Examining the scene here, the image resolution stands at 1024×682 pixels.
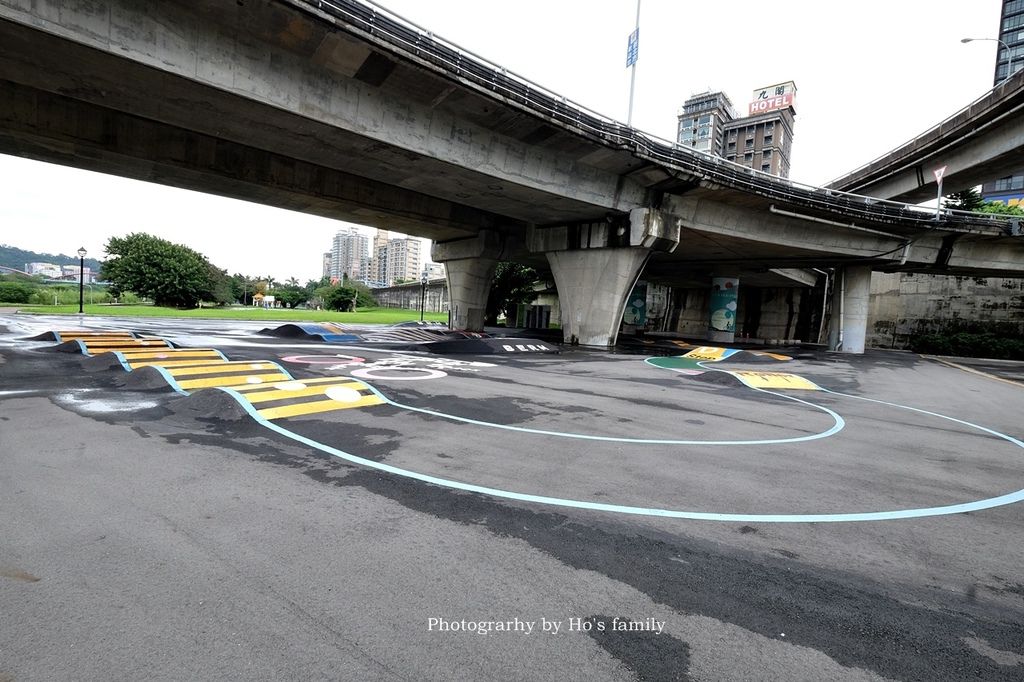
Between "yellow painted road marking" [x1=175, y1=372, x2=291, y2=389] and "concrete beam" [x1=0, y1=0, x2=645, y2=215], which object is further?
"concrete beam" [x1=0, y1=0, x2=645, y2=215]

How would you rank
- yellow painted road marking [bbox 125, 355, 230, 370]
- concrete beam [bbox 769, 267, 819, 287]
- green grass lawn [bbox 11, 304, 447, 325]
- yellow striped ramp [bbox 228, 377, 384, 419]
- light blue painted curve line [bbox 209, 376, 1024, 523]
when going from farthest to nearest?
green grass lawn [bbox 11, 304, 447, 325] → concrete beam [bbox 769, 267, 819, 287] → yellow painted road marking [bbox 125, 355, 230, 370] → yellow striped ramp [bbox 228, 377, 384, 419] → light blue painted curve line [bbox 209, 376, 1024, 523]

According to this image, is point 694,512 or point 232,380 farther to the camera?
point 232,380

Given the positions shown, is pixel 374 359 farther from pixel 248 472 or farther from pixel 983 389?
pixel 983 389

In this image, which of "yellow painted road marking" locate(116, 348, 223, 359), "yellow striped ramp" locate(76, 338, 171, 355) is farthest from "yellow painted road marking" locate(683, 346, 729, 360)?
"yellow striped ramp" locate(76, 338, 171, 355)

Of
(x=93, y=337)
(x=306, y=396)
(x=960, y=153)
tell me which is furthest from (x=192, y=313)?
(x=960, y=153)

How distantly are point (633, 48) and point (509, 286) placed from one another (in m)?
30.6

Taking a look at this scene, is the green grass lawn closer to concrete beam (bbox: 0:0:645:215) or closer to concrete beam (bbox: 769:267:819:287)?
concrete beam (bbox: 0:0:645:215)

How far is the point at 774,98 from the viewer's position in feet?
428

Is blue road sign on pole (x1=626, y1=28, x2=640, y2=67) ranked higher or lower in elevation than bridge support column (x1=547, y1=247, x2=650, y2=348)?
higher

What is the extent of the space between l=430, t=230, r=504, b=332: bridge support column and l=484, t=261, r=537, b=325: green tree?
51.4 feet

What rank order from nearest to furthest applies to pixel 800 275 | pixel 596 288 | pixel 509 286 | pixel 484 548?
pixel 484 548 < pixel 596 288 < pixel 800 275 < pixel 509 286

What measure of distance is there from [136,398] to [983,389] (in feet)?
81.7

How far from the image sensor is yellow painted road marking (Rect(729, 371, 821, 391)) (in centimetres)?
1394

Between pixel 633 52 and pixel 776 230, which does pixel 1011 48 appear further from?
pixel 633 52
